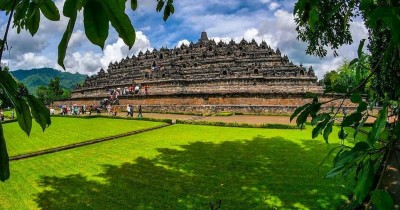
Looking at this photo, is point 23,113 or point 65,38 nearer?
point 65,38

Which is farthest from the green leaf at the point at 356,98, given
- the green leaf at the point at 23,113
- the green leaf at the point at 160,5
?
the green leaf at the point at 160,5

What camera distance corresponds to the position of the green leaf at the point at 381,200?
1344mm

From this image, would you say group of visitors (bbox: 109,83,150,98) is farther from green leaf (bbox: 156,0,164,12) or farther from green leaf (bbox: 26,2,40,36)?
green leaf (bbox: 26,2,40,36)

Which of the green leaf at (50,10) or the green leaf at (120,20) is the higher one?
the green leaf at (50,10)

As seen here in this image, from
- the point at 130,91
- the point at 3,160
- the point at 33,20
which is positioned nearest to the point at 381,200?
the point at 3,160

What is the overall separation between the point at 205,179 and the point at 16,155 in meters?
7.17

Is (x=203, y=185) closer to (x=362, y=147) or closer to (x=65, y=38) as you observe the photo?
(x=362, y=147)

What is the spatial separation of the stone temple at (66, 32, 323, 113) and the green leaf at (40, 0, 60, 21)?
1099 inches

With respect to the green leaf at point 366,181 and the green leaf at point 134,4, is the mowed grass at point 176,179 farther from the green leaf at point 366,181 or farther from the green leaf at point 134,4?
the green leaf at point 366,181

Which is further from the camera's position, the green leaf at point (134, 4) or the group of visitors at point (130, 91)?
the group of visitors at point (130, 91)

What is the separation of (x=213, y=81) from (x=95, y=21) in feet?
117

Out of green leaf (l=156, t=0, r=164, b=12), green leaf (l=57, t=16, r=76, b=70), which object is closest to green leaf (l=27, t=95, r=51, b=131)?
green leaf (l=57, t=16, r=76, b=70)

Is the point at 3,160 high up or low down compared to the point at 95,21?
down

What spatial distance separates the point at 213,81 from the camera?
120ft
